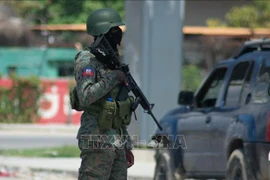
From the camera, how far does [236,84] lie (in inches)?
394

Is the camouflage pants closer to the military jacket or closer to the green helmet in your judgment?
the military jacket

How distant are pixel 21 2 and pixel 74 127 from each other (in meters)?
20.7

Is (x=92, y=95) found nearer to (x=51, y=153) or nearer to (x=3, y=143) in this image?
(x=51, y=153)

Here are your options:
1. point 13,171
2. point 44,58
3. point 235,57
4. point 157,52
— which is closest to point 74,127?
point 44,58

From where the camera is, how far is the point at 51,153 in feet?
60.6

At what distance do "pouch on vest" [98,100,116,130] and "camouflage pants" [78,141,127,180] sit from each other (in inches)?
7.3

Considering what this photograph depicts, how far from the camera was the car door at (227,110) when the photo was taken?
961 cm

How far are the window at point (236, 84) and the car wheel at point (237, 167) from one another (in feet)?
2.42

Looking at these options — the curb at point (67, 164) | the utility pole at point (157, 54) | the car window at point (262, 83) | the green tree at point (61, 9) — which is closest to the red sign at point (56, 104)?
the curb at point (67, 164)

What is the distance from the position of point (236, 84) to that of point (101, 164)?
10.5 ft

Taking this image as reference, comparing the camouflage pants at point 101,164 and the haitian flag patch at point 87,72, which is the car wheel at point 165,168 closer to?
the camouflage pants at point 101,164

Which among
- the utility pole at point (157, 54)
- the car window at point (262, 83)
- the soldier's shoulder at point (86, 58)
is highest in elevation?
the soldier's shoulder at point (86, 58)

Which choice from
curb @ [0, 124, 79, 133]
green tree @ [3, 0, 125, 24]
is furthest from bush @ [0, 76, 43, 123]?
green tree @ [3, 0, 125, 24]

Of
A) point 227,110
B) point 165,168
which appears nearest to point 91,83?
point 227,110
